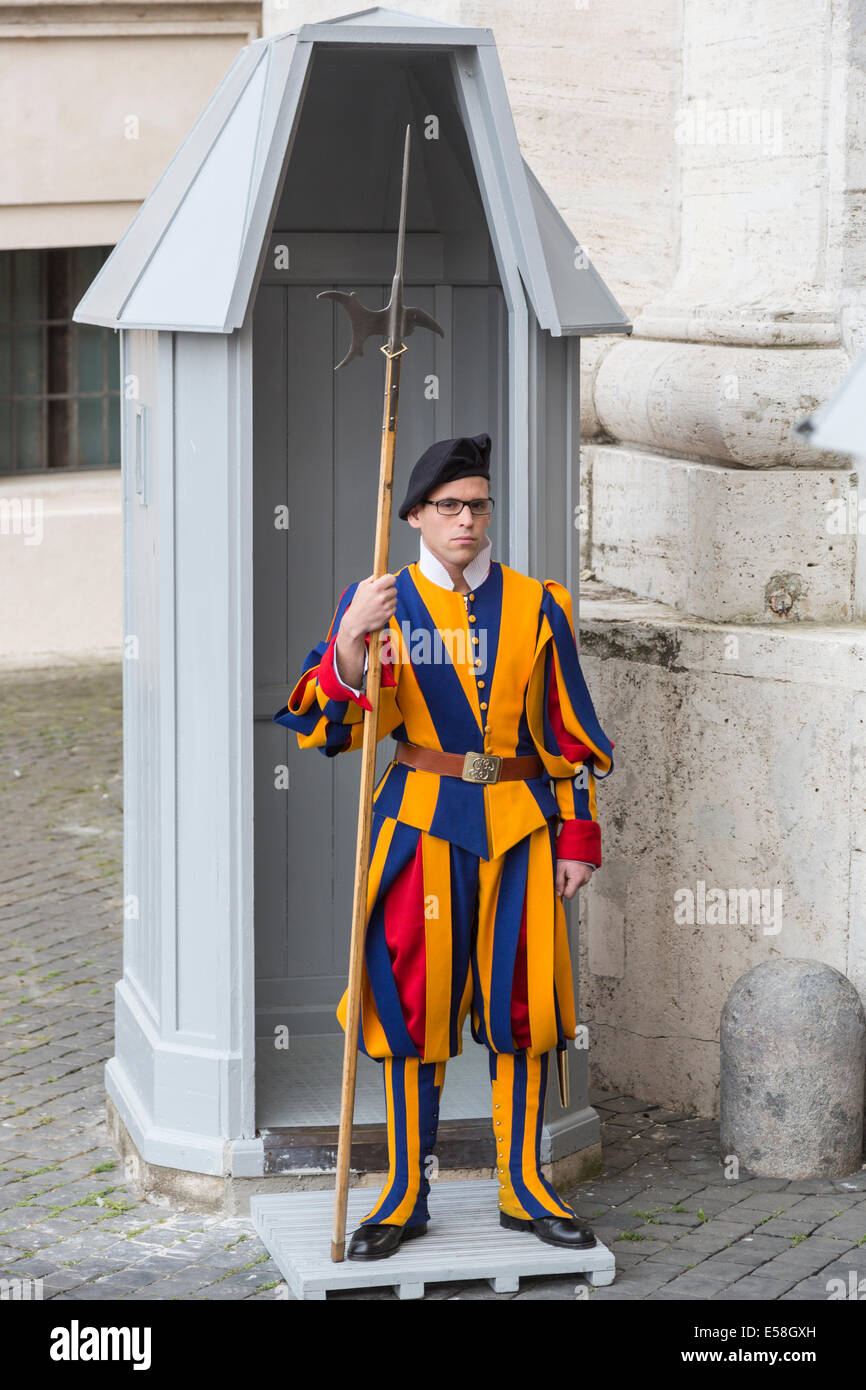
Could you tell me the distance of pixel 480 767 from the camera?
450 cm

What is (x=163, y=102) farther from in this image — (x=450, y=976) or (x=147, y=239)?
(x=450, y=976)

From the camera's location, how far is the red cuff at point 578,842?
15.0 feet

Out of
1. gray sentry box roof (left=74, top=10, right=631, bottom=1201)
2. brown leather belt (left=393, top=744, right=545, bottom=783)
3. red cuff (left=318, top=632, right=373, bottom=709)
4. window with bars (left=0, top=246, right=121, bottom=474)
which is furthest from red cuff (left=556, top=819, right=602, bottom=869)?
window with bars (left=0, top=246, right=121, bottom=474)

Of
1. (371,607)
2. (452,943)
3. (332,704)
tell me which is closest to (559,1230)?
(452,943)

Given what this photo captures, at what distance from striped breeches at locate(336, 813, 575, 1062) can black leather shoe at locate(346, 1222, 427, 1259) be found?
14.5 inches

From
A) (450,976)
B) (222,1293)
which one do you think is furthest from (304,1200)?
(450,976)

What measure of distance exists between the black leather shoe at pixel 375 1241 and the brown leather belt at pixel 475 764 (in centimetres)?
100

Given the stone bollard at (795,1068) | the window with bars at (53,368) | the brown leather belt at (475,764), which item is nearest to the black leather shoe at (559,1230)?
the stone bollard at (795,1068)

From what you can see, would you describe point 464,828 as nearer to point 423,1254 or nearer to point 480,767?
point 480,767

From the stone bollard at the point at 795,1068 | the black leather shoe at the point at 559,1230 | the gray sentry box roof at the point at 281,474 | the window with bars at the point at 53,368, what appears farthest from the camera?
the window with bars at the point at 53,368

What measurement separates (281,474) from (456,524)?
4.65ft

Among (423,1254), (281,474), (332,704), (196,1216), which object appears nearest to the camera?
(332,704)

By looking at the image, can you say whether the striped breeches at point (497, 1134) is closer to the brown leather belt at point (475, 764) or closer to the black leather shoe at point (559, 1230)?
the black leather shoe at point (559, 1230)
